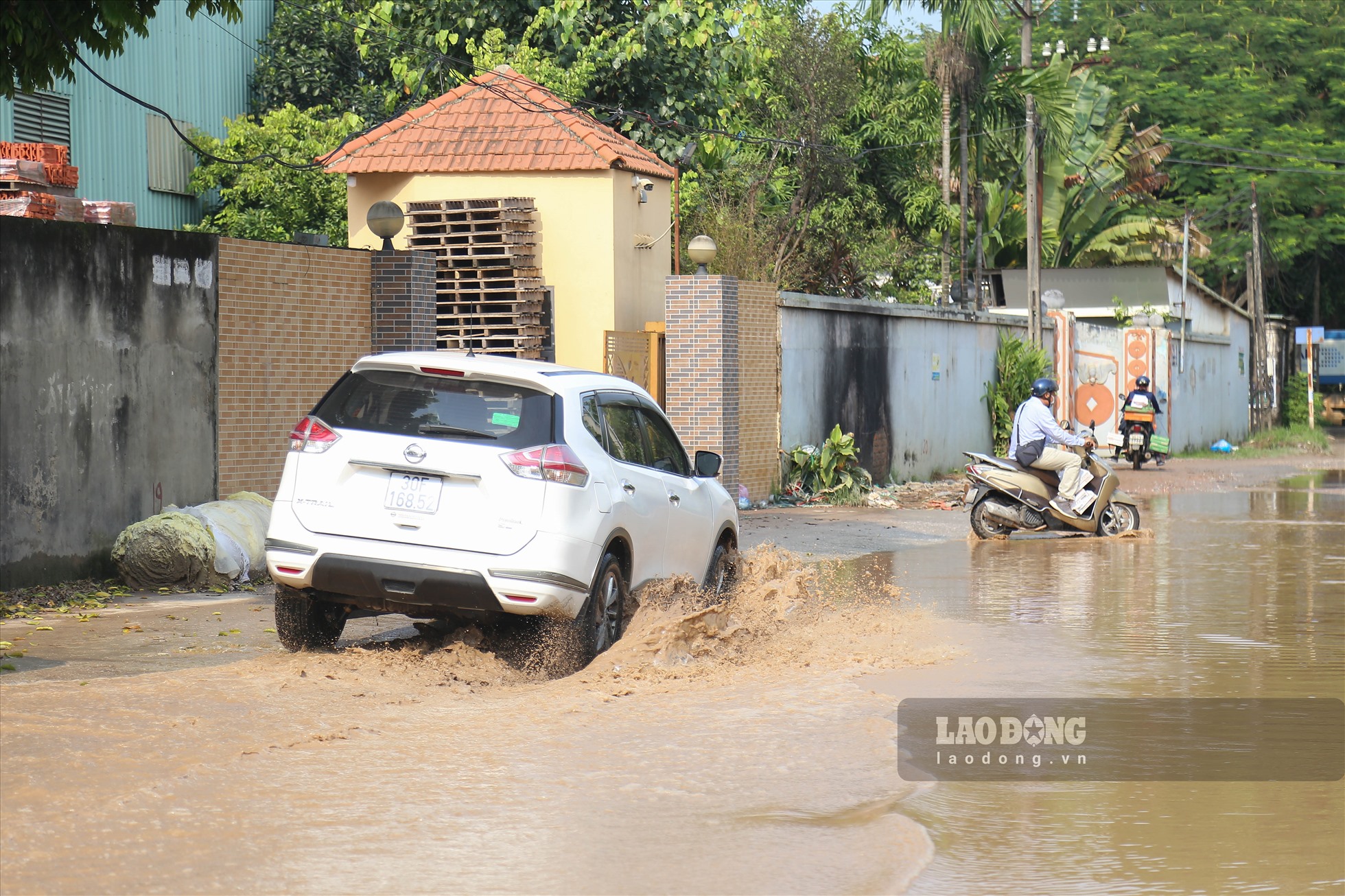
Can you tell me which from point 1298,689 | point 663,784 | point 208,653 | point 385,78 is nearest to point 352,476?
point 208,653

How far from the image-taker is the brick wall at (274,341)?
13.3m

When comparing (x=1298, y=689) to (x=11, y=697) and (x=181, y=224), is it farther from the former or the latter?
(x=181, y=224)

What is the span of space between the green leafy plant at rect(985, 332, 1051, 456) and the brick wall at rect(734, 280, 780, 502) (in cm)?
946

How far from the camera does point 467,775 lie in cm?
619

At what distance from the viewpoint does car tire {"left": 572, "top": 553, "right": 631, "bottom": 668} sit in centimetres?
826

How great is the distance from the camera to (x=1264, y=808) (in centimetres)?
601

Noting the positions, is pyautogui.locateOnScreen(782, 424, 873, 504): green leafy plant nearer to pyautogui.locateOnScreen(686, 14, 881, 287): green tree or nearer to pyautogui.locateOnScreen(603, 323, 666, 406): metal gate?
pyautogui.locateOnScreen(603, 323, 666, 406): metal gate

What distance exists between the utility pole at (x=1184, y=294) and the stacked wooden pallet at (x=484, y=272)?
2363cm

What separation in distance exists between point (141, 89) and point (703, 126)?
10.5 meters

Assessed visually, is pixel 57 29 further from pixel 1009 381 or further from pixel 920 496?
pixel 1009 381

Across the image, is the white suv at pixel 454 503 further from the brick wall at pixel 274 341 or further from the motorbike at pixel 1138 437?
the motorbike at pixel 1138 437

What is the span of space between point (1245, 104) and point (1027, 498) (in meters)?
40.4

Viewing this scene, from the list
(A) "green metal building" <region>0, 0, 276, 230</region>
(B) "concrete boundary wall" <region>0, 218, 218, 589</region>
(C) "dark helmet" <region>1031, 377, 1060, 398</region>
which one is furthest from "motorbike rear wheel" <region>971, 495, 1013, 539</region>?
(A) "green metal building" <region>0, 0, 276, 230</region>

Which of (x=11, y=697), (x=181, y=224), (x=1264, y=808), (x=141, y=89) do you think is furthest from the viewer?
(x=181, y=224)
